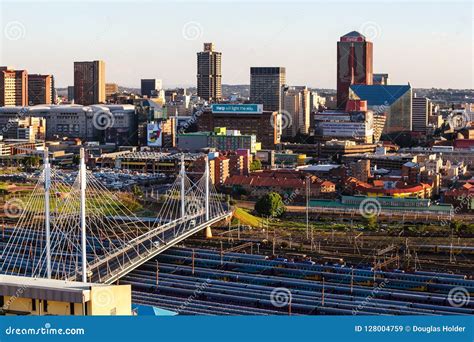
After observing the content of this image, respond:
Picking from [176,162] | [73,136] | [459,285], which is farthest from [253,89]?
[459,285]

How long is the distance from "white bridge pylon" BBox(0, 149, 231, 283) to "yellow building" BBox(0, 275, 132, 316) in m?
2.36

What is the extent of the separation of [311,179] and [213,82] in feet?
72.5

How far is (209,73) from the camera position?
1453 inches

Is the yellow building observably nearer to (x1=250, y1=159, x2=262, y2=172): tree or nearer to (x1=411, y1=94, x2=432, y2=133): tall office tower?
(x1=250, y1=159, x2=262, y2=172): tree

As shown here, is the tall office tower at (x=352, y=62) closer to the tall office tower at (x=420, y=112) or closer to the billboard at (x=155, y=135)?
the tall office tower at (x=420, y=112)

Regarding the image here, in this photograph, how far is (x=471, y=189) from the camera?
49.2 ft

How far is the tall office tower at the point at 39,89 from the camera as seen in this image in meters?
34.1

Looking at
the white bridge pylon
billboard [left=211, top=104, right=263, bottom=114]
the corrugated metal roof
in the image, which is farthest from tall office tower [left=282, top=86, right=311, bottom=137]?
the white bridge pylon

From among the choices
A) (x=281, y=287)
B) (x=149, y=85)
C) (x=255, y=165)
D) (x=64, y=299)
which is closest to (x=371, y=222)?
(x=281, y=287)

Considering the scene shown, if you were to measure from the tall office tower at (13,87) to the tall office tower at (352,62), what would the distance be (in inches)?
458

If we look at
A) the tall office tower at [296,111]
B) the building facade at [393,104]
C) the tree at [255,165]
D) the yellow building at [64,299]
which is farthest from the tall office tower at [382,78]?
the yellow building at [64,299]

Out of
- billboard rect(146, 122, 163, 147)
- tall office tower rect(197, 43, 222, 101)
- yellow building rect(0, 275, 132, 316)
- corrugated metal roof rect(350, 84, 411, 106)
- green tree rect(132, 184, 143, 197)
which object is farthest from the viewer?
tall office tower rect(197, 43, 222, 101)

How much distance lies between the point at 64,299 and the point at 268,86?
29503 mm

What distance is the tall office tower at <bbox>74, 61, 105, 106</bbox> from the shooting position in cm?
3541
